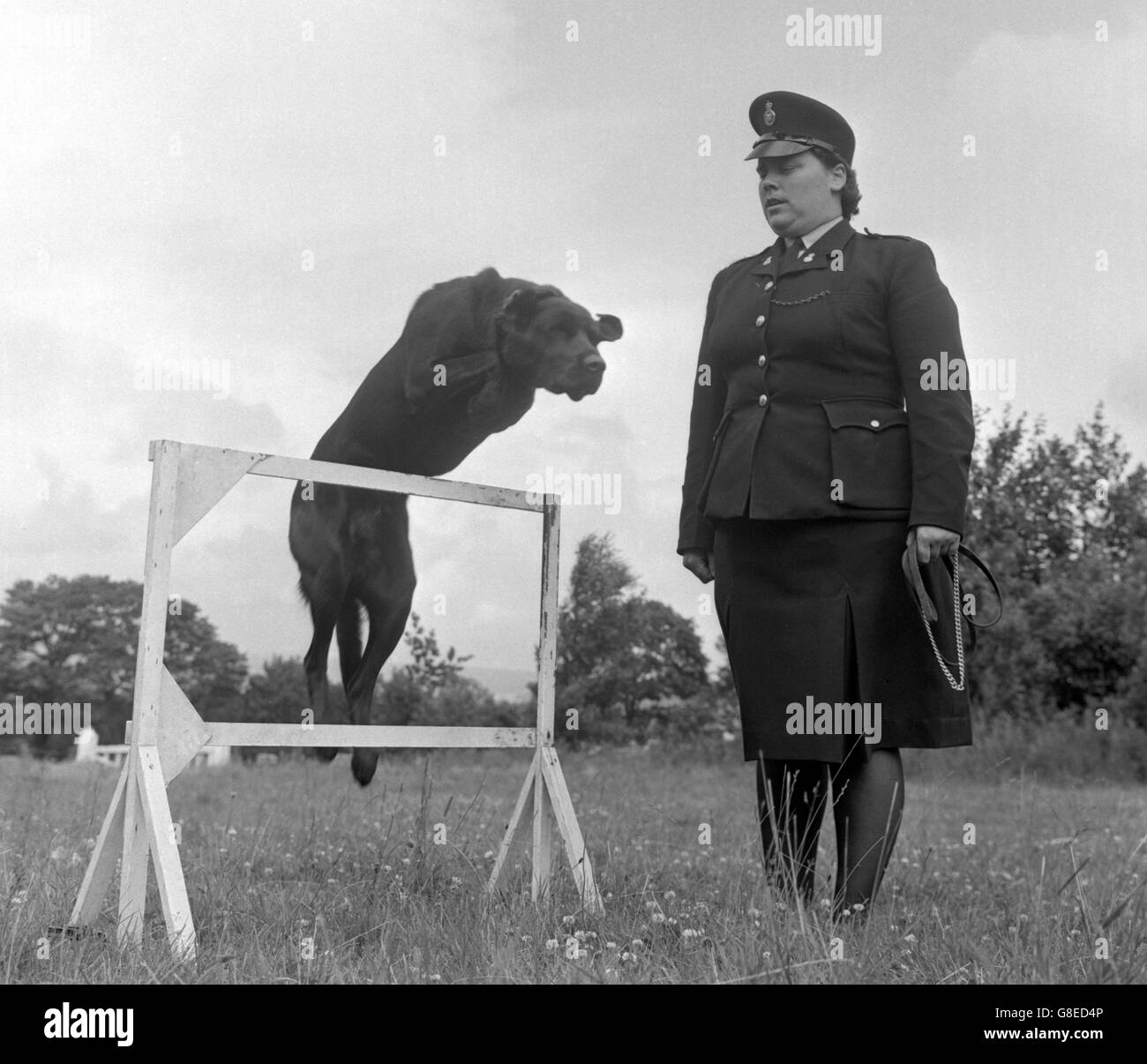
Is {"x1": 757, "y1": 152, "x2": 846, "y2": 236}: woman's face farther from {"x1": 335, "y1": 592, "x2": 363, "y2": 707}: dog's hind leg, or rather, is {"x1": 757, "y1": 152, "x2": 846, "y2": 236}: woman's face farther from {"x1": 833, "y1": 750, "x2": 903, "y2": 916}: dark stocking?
{"x1": 335, "y1": 592, "x2": 363, "y2": 707}: dog's hind leg

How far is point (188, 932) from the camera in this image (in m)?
2.91

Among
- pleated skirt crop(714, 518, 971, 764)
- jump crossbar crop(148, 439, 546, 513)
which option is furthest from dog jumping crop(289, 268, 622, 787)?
pleated skirt crop(714, 518, 971, 764)

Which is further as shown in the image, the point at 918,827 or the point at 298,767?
the point at 298,767

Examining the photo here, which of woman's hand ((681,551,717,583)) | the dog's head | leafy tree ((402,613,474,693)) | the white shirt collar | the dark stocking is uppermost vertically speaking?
the white shirt collar

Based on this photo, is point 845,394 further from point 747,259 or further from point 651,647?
point 651,647

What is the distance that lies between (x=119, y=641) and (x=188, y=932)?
2763 millimetres

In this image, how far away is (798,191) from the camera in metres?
3.54

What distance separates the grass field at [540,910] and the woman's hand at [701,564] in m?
0.91

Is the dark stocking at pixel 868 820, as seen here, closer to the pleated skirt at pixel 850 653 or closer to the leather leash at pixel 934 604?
the pleated skirt at pixel 850 653

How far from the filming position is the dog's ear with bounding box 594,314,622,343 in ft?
11.8

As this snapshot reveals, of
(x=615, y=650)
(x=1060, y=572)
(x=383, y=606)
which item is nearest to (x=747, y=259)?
(x=383, y=606)

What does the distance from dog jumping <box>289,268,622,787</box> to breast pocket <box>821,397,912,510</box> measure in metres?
0.70
